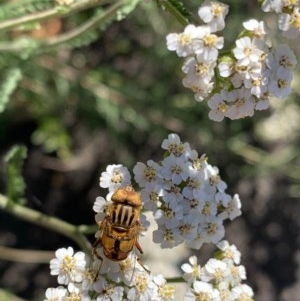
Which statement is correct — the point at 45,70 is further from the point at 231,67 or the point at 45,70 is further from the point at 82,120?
the point at 231,67

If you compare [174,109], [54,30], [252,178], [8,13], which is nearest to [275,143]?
[252,178]

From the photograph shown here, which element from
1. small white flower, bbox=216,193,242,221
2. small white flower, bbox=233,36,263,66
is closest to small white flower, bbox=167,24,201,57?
small white flower, bbox=233,36,263,66

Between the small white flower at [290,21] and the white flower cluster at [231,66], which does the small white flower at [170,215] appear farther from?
the small white flower at [290,21]

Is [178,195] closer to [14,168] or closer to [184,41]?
[184,41]

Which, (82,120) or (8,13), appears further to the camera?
(82,120)

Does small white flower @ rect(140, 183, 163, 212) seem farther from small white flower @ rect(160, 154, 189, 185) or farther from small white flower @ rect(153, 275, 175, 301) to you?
small white flower @ rect(153, 275, 175, 301)
